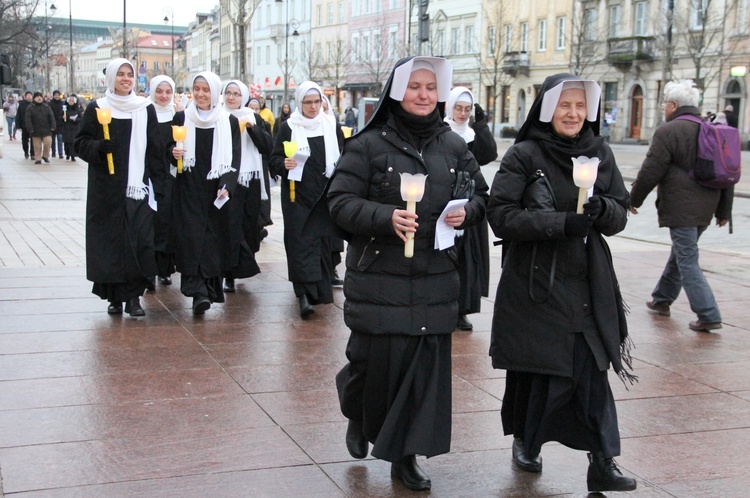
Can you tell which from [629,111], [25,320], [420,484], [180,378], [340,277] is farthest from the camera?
[629,111]

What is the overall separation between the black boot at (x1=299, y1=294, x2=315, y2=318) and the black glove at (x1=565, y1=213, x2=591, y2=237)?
4.09 metres

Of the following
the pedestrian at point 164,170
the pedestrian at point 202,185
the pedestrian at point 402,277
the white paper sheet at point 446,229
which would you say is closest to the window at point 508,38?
the pedestrian at point 164,170

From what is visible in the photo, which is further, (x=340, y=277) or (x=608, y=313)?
(x=340, y=277)

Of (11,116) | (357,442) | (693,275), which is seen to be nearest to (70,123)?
(11,116)

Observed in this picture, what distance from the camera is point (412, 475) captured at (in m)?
4.45

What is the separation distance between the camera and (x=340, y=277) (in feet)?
34.4

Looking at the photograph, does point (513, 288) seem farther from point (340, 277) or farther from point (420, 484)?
point (340, 277)

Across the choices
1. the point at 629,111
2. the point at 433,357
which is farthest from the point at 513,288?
the point at 629,111

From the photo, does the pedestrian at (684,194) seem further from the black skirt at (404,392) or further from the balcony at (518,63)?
the balcony at (518,63)

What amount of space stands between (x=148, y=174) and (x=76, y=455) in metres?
3.60

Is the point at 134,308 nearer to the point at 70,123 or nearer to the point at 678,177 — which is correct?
the point at 678,177

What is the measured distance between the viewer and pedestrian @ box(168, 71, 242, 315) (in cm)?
811

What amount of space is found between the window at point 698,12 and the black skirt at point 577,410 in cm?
3873

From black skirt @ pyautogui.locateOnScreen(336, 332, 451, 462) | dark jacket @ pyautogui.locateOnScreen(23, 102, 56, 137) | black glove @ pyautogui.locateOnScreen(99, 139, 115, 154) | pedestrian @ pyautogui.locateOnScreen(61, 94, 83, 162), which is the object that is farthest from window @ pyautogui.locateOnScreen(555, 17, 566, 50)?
black skirt @ pyautogui.locateOnScreen(336, 332, 451, 462)
